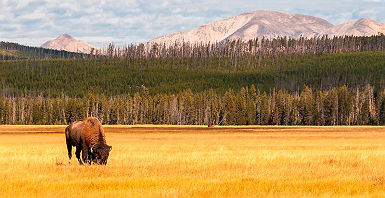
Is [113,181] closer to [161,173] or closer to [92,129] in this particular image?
[161,173]

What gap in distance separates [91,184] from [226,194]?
18.3 ft

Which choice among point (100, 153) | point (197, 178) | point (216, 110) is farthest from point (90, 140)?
point (216, 110)

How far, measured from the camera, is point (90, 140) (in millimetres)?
28375

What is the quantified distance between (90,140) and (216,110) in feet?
456

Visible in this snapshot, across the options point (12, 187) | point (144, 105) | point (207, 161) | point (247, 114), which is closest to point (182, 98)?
point (144, 105)

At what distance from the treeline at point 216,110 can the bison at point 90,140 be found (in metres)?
134

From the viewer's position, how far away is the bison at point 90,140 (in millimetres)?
27266

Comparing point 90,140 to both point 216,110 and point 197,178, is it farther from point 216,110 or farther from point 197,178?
point 216,110

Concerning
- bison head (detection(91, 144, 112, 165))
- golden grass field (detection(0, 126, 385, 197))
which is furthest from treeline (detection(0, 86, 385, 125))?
bison head (detection(91, 144, 112, 165))

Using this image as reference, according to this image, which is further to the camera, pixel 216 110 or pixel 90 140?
pixel 216 110

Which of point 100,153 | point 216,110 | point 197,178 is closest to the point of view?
point 197,178

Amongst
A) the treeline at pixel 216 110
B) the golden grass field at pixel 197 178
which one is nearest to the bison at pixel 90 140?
the golden grass field at pixel 197 178

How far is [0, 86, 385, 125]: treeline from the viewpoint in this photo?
165125mm

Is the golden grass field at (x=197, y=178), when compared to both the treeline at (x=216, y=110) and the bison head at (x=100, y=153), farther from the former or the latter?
the treeline at (x=216, y=110)
